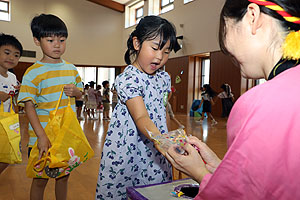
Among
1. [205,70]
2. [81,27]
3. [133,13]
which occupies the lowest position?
[205,70]

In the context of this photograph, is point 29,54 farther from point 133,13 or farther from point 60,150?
point 60,150

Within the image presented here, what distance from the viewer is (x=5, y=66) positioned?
2490 mm

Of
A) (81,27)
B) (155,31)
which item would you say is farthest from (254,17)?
(81,27)

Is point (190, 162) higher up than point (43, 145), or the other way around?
point (190, 162)

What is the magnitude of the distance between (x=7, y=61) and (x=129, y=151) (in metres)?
1.65

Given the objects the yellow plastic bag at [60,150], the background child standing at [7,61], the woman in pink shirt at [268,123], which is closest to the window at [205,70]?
the background child standing at [7,61]

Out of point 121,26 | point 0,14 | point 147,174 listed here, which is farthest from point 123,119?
point 121,26

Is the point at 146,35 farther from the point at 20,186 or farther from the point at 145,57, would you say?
the point at 20,186

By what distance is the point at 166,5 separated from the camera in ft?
45.2

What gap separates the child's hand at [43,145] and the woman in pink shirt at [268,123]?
124cm

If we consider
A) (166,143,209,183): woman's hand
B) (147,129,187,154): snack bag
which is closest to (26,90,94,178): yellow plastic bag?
(147,129,187,154): snack bag

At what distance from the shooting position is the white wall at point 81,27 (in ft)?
47.3

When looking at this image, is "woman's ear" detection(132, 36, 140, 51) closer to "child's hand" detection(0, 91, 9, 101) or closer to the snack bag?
the snack bag

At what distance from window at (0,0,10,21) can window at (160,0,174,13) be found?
7.95 metres
